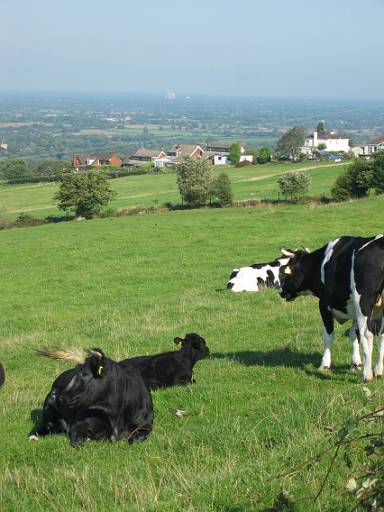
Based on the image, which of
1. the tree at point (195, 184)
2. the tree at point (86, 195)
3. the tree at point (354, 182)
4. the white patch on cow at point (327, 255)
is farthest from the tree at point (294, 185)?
the white patch on cow at point (327, 255)

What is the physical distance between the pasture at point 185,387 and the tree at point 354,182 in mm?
23063

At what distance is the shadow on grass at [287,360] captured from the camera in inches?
441

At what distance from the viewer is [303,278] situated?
1231cm

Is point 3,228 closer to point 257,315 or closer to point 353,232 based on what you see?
point 353,232

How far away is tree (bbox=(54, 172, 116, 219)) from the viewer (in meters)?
64.2

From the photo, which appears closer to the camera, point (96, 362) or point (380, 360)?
point (96, 362)

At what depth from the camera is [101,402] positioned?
833 cm

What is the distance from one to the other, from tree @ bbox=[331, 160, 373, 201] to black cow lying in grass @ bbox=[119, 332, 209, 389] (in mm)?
46330

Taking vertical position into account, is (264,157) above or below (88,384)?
below

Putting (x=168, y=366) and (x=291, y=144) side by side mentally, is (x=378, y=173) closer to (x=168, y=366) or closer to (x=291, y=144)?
(x=168, y=366)

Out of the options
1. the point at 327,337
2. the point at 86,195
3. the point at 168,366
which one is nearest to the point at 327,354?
the point at 327,337

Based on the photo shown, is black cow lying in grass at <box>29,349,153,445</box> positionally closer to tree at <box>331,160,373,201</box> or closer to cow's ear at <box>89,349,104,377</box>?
cow's ear at <box>89,349,104,377</box>

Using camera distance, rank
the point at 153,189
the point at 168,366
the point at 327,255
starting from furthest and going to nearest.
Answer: the point at 153,189, the point at 168,366, the point at 327,255

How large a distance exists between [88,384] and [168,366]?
150 inches
